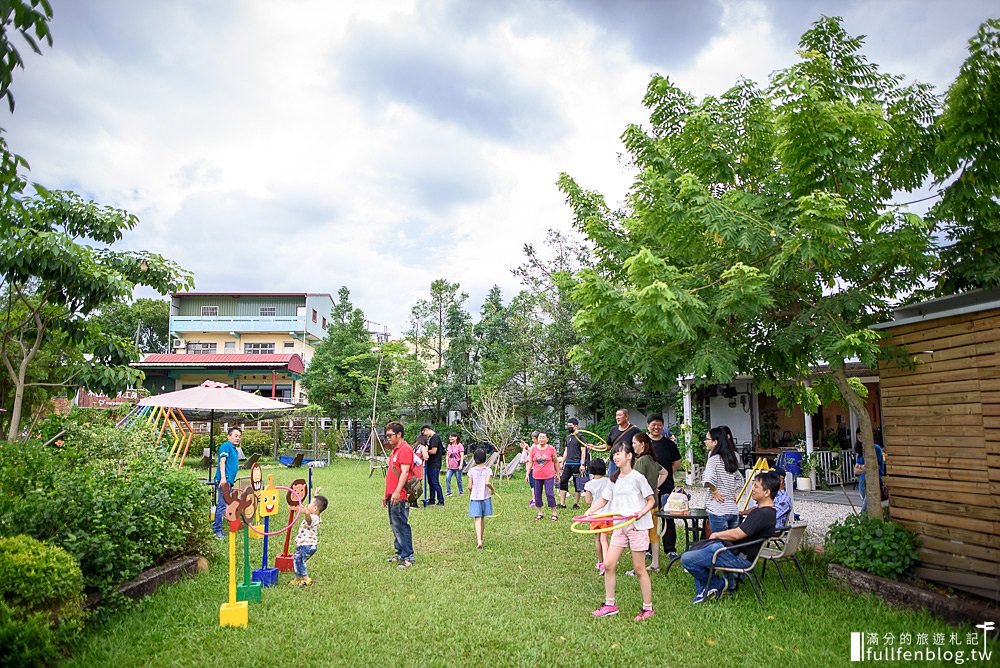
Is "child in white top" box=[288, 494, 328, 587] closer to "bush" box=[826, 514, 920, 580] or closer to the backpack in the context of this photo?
the backpack

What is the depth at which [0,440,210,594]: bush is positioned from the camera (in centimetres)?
517

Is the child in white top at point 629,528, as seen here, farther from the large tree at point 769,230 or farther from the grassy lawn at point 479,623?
the large tree at point 769,230

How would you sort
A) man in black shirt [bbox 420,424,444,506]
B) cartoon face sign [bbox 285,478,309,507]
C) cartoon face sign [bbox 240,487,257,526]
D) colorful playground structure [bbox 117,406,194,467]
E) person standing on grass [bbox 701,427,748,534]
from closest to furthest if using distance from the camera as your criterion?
cartoon face sign [bbox 240,487,257,526] < person standing on grass [bbox 701,427,748,534] < cartoon face sign [bbox 285,478,309,507] < man in black shirt [bbox 420,424,444,506] < colorful playground structure [bbox 117,406,194,467]

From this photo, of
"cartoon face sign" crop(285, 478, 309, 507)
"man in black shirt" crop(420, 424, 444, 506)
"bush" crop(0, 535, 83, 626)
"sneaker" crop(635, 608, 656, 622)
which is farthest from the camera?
"man in black shirt" crop(420, 424, 444, 506)

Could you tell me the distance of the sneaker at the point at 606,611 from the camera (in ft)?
18.0

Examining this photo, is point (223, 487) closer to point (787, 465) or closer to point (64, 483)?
point (64, 483)

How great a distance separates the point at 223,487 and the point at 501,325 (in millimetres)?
19412

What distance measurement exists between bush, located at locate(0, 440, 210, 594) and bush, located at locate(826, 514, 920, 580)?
22.6 feet

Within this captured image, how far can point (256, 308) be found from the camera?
38.3 metres

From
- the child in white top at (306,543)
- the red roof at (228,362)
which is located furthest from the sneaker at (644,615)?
the red roof at (228,362)

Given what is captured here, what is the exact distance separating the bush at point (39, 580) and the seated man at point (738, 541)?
5.25m

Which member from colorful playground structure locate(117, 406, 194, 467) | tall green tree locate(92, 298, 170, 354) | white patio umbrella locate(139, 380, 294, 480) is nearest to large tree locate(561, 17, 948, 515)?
white patio umbrella locate(139, 380, 294, 480)

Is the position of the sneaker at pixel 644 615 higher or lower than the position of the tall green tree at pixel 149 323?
lower

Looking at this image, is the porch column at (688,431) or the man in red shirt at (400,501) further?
the porch column at (688,431)
